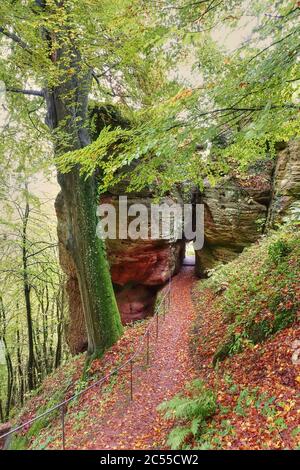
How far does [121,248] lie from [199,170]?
7.92 m

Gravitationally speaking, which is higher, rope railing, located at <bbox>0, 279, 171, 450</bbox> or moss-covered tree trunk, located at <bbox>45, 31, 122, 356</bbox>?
moss-covered tree trunk, located at <bbox>45, 31, 122, 356</bbox>

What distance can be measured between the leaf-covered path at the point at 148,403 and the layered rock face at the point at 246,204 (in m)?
6.11

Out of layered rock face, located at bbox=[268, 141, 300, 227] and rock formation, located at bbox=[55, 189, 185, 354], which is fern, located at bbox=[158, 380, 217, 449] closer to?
rock formation, located at bbox=[55, 189, 185, 354]

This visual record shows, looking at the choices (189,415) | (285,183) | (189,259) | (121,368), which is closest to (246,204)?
(285,183)

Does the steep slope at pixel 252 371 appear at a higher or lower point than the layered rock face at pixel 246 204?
lower

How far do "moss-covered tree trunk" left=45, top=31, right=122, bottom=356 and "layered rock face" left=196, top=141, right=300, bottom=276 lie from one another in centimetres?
781

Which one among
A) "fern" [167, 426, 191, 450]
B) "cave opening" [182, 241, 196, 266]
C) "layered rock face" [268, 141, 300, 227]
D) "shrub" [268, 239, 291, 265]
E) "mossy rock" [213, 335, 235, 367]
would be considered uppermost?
"layered rock face" [268, 141, 300, 227]

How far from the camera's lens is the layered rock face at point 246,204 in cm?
1155

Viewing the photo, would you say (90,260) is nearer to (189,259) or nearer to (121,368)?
(121,368)

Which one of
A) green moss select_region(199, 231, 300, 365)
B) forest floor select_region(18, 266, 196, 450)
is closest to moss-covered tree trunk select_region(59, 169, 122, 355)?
forest floor select_region(18, 266, 196, 450)

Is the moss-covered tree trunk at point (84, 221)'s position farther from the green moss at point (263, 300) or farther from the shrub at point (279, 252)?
the shrub at point (279, 252)

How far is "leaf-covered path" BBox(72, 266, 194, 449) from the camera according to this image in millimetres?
4434

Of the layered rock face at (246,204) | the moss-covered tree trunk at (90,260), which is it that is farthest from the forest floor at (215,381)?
the layered rock face at (246,204)

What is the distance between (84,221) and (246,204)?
28.6 feet
